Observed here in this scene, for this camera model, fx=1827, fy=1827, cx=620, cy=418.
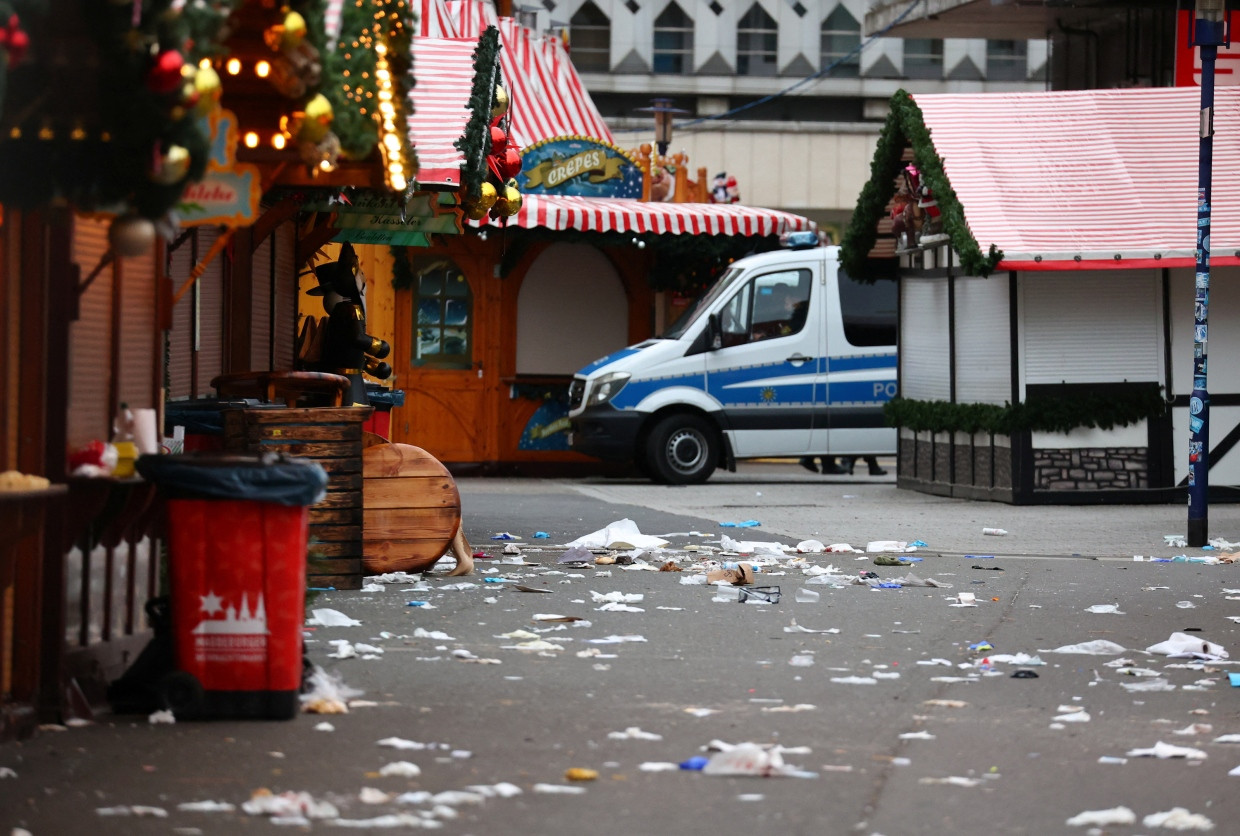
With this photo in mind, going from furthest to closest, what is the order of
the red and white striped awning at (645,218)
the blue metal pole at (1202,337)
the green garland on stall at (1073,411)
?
the red and white striped awning at (645,218) → the green garland on stall at (1073,411) → the blue metal pole at (1202,337)

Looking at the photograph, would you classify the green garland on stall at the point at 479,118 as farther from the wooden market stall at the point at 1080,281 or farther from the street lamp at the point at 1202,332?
the wooden market stall at the point at 1080,281

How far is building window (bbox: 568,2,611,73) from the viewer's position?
39000 mm

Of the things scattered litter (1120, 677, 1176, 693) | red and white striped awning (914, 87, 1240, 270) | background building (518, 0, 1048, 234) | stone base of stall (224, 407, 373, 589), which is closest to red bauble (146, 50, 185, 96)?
scattered litter (1120, 677, 1176, 693)

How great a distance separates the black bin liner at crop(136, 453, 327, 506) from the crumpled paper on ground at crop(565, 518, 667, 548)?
20.7 feet

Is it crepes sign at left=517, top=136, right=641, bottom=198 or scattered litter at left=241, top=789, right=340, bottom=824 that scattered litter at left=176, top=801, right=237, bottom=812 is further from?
crepes sign at left=517, top=136, right=641, bottom=198

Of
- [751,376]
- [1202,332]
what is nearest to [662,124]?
[751,376]

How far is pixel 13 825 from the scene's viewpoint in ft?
15.8

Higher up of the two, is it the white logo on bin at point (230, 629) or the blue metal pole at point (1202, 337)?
the blue metal pole at point (1202, 337)

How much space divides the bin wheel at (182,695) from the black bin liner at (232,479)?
62cm

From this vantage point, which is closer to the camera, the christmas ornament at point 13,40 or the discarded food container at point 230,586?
the christmas ornament at point 13,40

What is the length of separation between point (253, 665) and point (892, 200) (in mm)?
14172

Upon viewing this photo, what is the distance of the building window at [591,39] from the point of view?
3900cm

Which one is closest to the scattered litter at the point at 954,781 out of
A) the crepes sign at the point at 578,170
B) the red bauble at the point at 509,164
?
the red bauble at the point at 509,164

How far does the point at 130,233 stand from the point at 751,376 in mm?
15462
